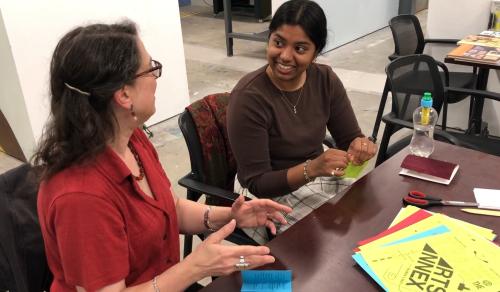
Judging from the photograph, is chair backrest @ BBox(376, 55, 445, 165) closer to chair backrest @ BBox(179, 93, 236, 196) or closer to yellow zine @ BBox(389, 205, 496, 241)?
chair backrest @ BBox(179, 93, 236, 196)

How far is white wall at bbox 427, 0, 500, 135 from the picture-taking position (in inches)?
136

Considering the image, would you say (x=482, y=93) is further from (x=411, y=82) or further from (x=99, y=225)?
(x=99, y=225)

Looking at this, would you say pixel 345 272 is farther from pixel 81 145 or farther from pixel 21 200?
pixel 21 200

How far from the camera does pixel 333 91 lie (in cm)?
186

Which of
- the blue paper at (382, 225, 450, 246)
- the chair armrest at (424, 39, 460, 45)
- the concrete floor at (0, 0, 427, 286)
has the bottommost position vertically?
the concrete floor at (0, 0, 427, 286)

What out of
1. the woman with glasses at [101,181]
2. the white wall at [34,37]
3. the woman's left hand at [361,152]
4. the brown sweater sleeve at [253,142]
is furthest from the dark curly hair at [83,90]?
the white wall at [34,37]

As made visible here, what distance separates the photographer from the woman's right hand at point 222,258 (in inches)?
42.6

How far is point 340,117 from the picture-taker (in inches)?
75.2

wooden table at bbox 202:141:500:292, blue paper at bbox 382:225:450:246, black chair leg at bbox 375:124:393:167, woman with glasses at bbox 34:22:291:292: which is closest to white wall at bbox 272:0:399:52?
black chair leg at bbox 375:124:393:167

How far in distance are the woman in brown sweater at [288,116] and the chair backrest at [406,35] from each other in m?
1.75

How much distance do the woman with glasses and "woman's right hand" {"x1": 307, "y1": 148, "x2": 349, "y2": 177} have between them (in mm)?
463

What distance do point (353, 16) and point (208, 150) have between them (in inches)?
188

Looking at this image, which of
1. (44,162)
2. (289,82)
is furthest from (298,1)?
(44,162)

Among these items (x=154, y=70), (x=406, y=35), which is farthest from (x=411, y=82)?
(x=154, y=70)
